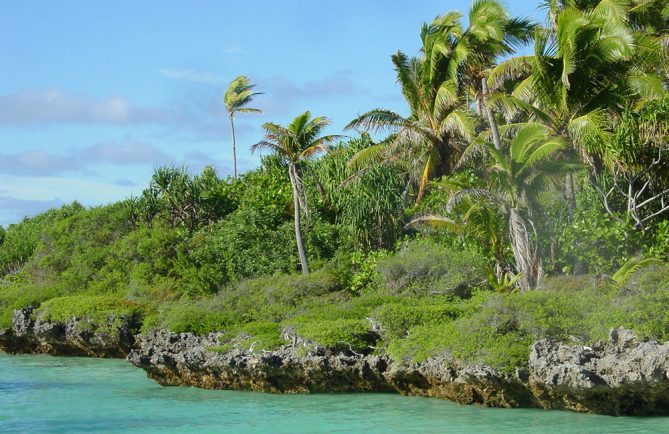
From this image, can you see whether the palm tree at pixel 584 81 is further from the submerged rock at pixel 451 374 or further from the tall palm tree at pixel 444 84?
the submerged rock at pixel 451 374

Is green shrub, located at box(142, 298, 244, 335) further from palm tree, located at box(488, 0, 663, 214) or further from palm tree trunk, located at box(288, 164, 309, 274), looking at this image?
palm tree, located at box(488, 0, 663, 214)

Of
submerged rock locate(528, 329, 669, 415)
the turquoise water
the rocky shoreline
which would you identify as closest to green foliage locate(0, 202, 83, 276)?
the rocky shoreline

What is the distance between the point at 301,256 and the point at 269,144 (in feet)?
12.1

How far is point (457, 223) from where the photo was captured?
930 inches

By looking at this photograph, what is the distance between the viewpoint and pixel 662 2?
26547 mm

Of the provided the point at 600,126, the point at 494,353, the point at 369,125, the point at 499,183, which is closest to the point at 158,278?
the point at 369,125

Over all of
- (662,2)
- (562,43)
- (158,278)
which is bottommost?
(158,278)

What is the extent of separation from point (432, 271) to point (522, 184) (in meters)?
3.17

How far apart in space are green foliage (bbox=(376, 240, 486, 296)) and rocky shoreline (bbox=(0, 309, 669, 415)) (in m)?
5.10

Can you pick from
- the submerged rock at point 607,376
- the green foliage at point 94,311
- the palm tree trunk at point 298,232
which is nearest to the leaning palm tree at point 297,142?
the palm tree trunk at point 298,232

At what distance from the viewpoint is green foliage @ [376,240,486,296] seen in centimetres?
2259

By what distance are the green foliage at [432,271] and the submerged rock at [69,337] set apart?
7.86 metres

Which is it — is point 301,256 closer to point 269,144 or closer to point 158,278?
point 269,144

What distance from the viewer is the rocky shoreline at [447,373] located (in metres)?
14.0
